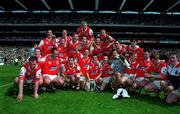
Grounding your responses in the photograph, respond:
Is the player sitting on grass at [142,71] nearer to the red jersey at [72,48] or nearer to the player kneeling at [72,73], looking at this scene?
the player kneeling at [72,73]

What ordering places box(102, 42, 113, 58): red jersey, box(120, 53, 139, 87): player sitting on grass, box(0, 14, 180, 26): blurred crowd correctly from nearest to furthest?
box(120, 53, 139, 87): player sitting on grass → box(102, 42, 113, 58): red jersey → box(0, 14, 180, 26): blurred crowd

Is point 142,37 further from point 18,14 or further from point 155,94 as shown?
point 155,94

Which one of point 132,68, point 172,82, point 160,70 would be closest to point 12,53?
point 132,68

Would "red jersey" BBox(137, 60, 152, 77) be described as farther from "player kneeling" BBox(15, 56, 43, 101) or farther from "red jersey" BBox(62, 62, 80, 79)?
"player kneeling" BBox(15, 56, 43, 101)

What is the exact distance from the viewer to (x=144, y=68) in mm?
10844

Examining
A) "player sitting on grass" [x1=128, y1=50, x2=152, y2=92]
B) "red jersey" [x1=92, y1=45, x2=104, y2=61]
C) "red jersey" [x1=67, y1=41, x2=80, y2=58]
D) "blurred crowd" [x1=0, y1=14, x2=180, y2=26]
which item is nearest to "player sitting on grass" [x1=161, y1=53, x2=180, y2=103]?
"player sitting on grass" [x1=128, y1=50, x2=152, y2=92]

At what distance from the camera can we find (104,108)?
847 cm

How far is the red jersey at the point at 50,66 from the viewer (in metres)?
10.8

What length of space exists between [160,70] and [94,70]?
8.15ft

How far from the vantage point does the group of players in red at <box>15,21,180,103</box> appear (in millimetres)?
9625

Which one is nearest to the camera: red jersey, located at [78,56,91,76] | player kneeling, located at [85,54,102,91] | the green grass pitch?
the green grass pitch

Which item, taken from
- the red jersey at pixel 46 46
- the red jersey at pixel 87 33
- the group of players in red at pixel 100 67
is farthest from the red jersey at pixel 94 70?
the red jersey at pixel 46 46

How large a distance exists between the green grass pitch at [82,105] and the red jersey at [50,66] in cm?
88

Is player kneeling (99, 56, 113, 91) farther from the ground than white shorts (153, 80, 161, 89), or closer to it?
farther from the ground
